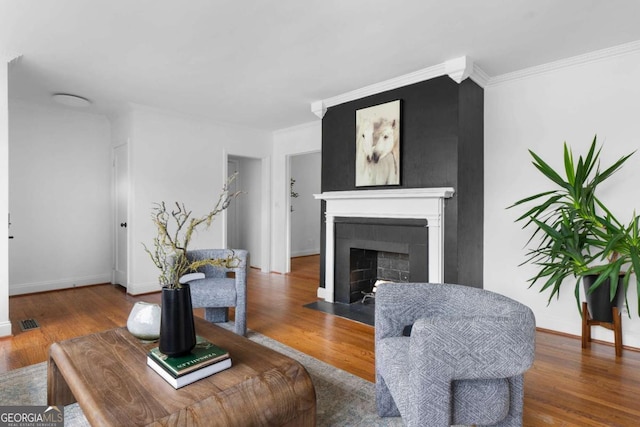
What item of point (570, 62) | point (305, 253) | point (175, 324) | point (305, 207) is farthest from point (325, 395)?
point (305, 207)

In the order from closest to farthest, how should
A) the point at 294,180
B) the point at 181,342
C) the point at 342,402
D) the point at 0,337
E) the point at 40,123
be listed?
the point at 181,342 < the point at 342,402 < the point at 0,337 < the point at 40,123 < the point at 294,180

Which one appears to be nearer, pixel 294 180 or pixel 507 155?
pixel 507 155

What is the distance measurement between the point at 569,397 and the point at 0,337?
14.0ft

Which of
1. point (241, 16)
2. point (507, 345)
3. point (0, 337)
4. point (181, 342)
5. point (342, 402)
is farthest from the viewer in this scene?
point (0, 337)

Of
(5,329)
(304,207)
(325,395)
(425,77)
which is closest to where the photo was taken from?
(325,395)

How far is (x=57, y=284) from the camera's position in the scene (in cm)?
468

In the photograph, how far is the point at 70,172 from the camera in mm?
4770

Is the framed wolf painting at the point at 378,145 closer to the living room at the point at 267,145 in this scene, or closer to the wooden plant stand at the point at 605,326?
the living room at the point at 267,145

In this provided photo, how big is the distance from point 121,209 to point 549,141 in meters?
5.06

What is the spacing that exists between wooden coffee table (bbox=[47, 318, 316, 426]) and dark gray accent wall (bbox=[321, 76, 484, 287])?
7.12 ft

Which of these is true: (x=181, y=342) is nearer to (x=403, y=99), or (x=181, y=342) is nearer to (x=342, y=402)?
(x=342, y=402)

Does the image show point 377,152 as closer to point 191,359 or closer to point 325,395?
point 325,395

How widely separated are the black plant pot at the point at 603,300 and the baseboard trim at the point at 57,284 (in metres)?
5.67

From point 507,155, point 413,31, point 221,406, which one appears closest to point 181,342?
point 221,406
